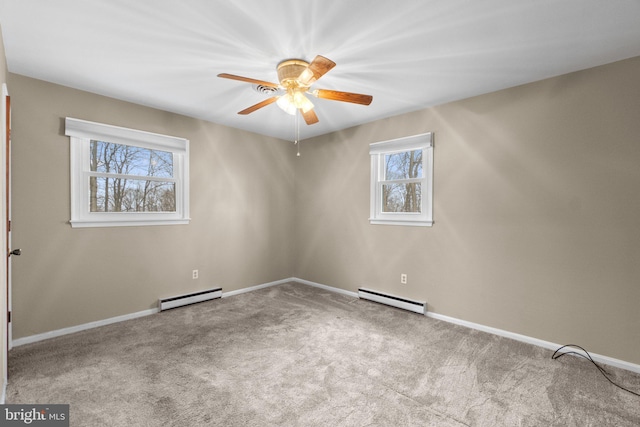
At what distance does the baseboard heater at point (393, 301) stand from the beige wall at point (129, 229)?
61.7 inches

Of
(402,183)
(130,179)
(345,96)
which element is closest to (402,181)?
(402,183)

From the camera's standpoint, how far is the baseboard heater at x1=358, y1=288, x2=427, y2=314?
3383 mm

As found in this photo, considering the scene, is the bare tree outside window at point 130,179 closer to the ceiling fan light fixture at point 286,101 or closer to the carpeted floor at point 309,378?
the carpeted floor at point 309,378

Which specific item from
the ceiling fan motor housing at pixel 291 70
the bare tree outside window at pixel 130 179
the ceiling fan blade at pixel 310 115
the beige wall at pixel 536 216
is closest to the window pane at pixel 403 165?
the beige wall at pixel 536 216

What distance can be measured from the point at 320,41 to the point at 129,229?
2802 millimetres

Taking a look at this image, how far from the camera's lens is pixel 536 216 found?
266 centimetres

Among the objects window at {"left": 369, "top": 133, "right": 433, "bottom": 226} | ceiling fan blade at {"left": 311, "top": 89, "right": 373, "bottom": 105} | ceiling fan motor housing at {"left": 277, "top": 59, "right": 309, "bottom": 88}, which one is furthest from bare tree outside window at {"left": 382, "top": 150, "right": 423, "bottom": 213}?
ceiling fan motor housing at {"left": 277, "top": 59, "right": 309, "bottom": 88}

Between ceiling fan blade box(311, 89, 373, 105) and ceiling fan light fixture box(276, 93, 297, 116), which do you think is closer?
ceiling fan blade box(311, 89, 373, 105)

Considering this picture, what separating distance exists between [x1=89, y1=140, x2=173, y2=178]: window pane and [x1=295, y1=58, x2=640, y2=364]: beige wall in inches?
107

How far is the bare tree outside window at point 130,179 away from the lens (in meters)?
3.09

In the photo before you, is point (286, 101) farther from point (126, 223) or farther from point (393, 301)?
point (393, 301)

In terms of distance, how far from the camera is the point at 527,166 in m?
2.71

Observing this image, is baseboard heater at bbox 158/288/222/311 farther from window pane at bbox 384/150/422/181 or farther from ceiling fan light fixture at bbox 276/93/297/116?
window pane at bbox 384/150/422/181

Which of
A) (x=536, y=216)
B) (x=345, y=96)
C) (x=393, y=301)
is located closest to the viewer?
(x=345, y=96)
